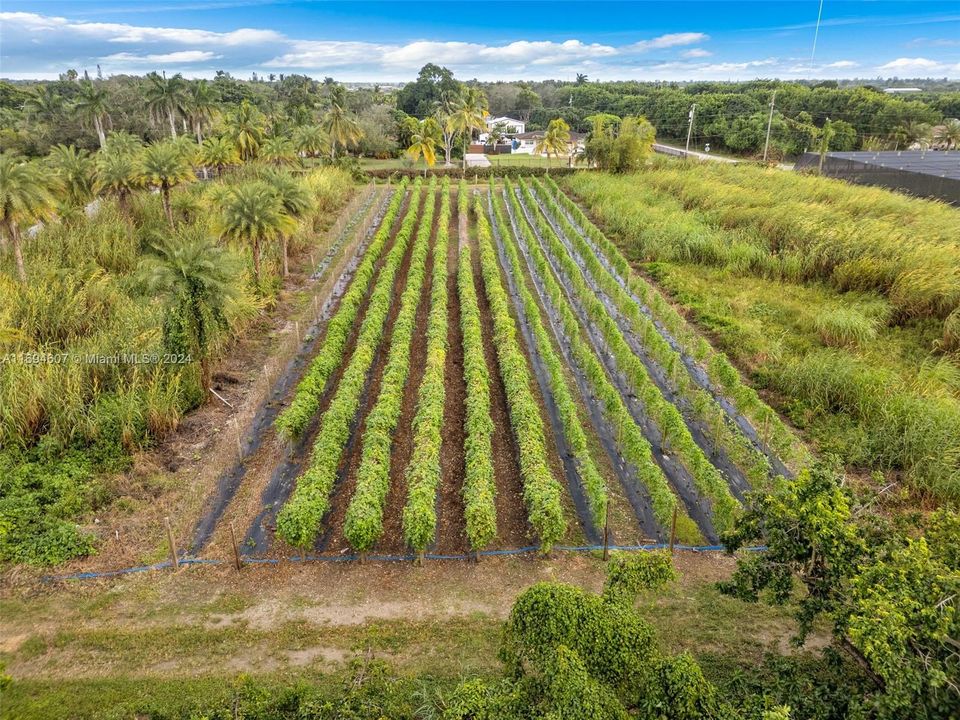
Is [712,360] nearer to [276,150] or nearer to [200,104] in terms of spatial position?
[276,150]

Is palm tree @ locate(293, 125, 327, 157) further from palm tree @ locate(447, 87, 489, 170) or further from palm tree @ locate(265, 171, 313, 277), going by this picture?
palm tree @ locate(265, 171, 313, 277)

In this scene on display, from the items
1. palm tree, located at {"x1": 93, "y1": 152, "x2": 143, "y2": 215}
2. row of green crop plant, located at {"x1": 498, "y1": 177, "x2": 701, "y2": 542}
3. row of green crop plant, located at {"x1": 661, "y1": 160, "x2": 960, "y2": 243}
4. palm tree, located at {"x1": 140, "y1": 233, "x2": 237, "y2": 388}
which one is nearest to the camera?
row of green crop plant, located at {"x1": 498, "y1": 177, "x2": 701, "y2": 542}

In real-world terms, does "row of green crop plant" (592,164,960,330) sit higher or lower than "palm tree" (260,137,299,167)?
lower

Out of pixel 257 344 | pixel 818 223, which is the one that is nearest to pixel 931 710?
pixel 257 344

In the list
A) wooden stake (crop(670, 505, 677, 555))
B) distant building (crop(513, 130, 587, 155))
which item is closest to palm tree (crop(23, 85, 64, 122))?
distant building (crop(513, 130, 587, 155))

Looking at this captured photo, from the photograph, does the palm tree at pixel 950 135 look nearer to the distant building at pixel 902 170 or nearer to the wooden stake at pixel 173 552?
the distant building at pixel 902 170

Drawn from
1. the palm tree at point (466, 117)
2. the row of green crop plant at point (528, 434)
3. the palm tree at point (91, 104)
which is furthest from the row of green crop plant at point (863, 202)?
the palm tree at point (91, 104)
